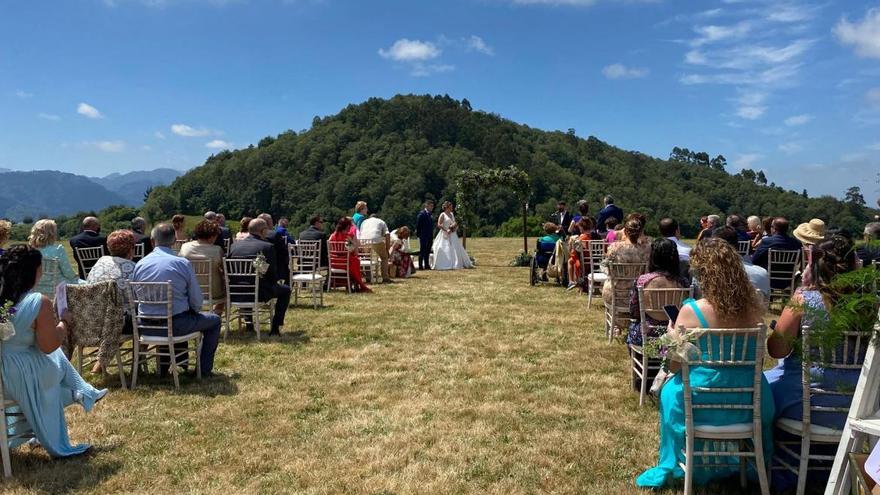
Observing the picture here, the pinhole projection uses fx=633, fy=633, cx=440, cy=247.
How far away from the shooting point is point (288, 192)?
5772cm

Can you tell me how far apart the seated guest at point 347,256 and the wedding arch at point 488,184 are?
7.84 metres

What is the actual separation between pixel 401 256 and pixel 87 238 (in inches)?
271

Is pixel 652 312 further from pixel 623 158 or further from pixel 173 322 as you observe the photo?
pixel 623 158

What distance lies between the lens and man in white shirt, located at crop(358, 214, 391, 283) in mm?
13703

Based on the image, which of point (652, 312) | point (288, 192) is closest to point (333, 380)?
point (652, 312)

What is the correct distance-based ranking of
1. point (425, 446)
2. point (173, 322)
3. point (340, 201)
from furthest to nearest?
1. point (340, 201)
2. point (173, 322)
3. point (425, 446)

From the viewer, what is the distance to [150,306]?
5.82 m

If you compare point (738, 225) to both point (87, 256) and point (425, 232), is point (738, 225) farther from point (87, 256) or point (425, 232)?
point (87, 256)

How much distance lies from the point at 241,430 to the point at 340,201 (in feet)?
162

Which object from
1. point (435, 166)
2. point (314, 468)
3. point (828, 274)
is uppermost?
point (435, 166)

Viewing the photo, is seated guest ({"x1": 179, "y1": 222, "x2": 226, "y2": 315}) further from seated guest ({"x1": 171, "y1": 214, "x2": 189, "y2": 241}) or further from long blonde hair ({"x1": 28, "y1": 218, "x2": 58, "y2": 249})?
seated guest ({"x1": 171, "y1": 214, "x2": 189, "y2": 241})

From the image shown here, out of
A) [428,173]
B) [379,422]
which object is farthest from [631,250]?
[428,173]

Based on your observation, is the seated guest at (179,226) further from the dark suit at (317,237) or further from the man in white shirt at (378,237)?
the man in white shirt at (378,237)

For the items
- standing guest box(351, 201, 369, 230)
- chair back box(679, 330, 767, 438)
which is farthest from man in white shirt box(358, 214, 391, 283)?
chair back box(679, 330, 767, 438)
